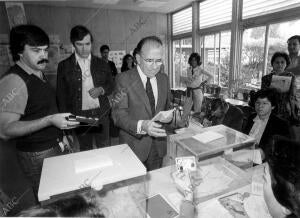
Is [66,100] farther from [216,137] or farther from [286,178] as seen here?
[286,178]

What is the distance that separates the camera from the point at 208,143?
49.1 inches

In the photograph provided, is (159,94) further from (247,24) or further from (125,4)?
(125,4)

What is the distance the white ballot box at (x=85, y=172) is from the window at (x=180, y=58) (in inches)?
247

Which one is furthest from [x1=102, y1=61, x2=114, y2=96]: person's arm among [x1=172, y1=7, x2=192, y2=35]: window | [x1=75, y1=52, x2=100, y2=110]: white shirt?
[x1=172, y1=7, x2=192, y2=35]: window

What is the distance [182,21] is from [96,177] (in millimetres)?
6841

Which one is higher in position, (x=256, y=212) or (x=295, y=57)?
(x=295, y=57)

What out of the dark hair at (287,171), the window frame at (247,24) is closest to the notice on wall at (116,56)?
the window frame at (247,24)

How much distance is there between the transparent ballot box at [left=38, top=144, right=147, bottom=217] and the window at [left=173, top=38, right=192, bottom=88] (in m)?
6.26

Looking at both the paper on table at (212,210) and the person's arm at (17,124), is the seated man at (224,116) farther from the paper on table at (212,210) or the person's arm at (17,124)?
the person's arm at (17,124)

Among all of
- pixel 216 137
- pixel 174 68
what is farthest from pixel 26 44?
pixel 174 68

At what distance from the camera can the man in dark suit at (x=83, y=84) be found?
217 cm

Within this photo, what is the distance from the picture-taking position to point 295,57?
3041 millimetres

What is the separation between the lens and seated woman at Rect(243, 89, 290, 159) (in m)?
1.85

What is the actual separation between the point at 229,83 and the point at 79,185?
4798 mm
